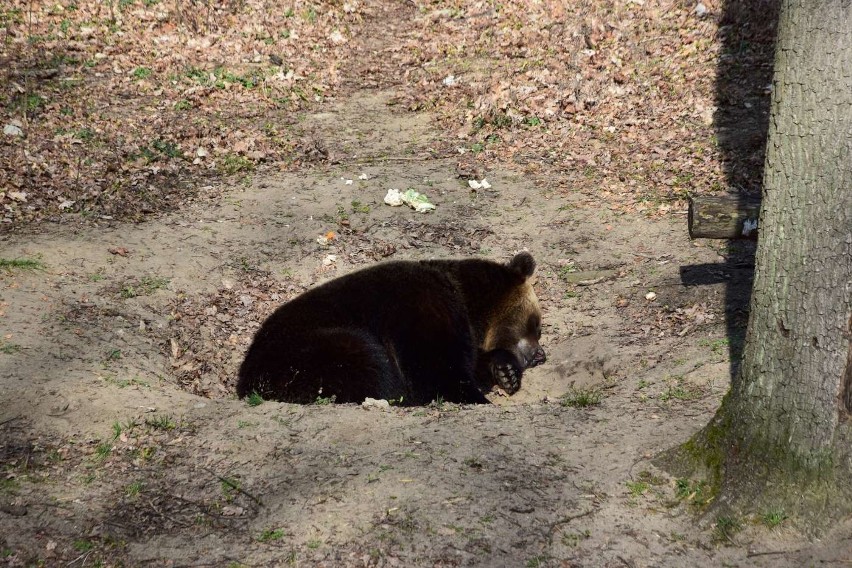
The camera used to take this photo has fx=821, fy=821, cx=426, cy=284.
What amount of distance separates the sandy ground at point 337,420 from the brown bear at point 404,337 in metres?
0.44

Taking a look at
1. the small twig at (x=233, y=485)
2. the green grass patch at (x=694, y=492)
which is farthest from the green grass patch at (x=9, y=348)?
the green grass patch at (x=694, y=492)

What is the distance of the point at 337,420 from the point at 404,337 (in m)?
1.58

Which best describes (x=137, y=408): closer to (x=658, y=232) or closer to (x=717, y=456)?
(x=717, y=456)

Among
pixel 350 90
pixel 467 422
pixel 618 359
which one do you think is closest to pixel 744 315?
pixel 618 359

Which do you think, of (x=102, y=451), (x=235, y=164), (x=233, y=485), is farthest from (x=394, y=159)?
(x=233, y=485)

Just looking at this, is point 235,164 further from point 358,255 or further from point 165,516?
point 165,516

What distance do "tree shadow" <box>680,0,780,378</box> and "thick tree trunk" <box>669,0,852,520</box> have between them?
1.80 m

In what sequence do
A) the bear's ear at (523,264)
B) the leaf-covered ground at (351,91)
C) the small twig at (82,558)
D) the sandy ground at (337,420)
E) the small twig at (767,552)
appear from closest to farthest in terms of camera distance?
the small twig at (767,552)
the small twig at (82,558)
the sandy ground at (337,420)
the bear's ear at (523,264)
the leaf-covered ground at (351,91)

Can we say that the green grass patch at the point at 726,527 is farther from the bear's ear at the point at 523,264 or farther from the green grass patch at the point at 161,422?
the bear's ear at the point at 523,264

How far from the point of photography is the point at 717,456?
172 inches

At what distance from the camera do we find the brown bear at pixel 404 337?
6.40 meters

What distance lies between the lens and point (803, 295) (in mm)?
3875

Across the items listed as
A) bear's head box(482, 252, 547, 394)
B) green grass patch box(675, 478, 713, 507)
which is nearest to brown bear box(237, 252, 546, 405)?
bear's head box(482, 252, 547, 394)

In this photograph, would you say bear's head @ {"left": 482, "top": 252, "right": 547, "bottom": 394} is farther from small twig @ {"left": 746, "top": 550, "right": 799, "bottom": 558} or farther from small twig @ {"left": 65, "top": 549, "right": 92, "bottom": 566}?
small twig @ {"left": 65, "top": 549, "right": 92, "bottom": 566}
